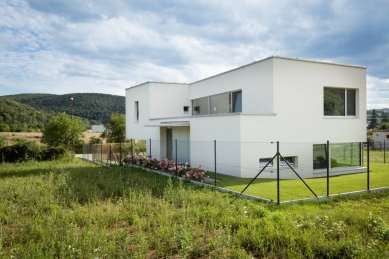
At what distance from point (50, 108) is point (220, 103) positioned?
55962 millimetres

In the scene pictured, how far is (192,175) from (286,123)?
522 cm

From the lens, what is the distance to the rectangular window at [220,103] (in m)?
17.3

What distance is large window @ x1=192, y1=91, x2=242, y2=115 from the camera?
1661 cm

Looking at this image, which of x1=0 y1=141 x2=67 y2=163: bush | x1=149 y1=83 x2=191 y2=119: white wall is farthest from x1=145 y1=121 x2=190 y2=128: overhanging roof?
x1=0 y1=141 x2=67 y2=163: bush

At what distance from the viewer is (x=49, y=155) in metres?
24.3

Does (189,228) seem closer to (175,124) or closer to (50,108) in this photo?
(175,124)

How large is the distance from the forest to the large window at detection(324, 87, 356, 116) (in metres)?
47.6

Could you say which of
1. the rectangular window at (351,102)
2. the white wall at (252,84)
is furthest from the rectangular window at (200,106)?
the rectangular window at (351,102)

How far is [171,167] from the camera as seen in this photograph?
14.9m

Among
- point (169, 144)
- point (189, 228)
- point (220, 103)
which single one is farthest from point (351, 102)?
point (189, 228)

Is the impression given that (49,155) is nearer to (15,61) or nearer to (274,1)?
(15,61)

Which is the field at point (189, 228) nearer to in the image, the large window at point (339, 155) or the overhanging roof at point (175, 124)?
the large window at point (339, 155)

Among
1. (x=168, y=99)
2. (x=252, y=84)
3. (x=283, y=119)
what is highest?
(x=252, y=84)

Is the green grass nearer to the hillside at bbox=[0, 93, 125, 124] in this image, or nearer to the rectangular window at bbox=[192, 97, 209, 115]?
the rectangular window at bbox=[192, 97, 209, 115]
